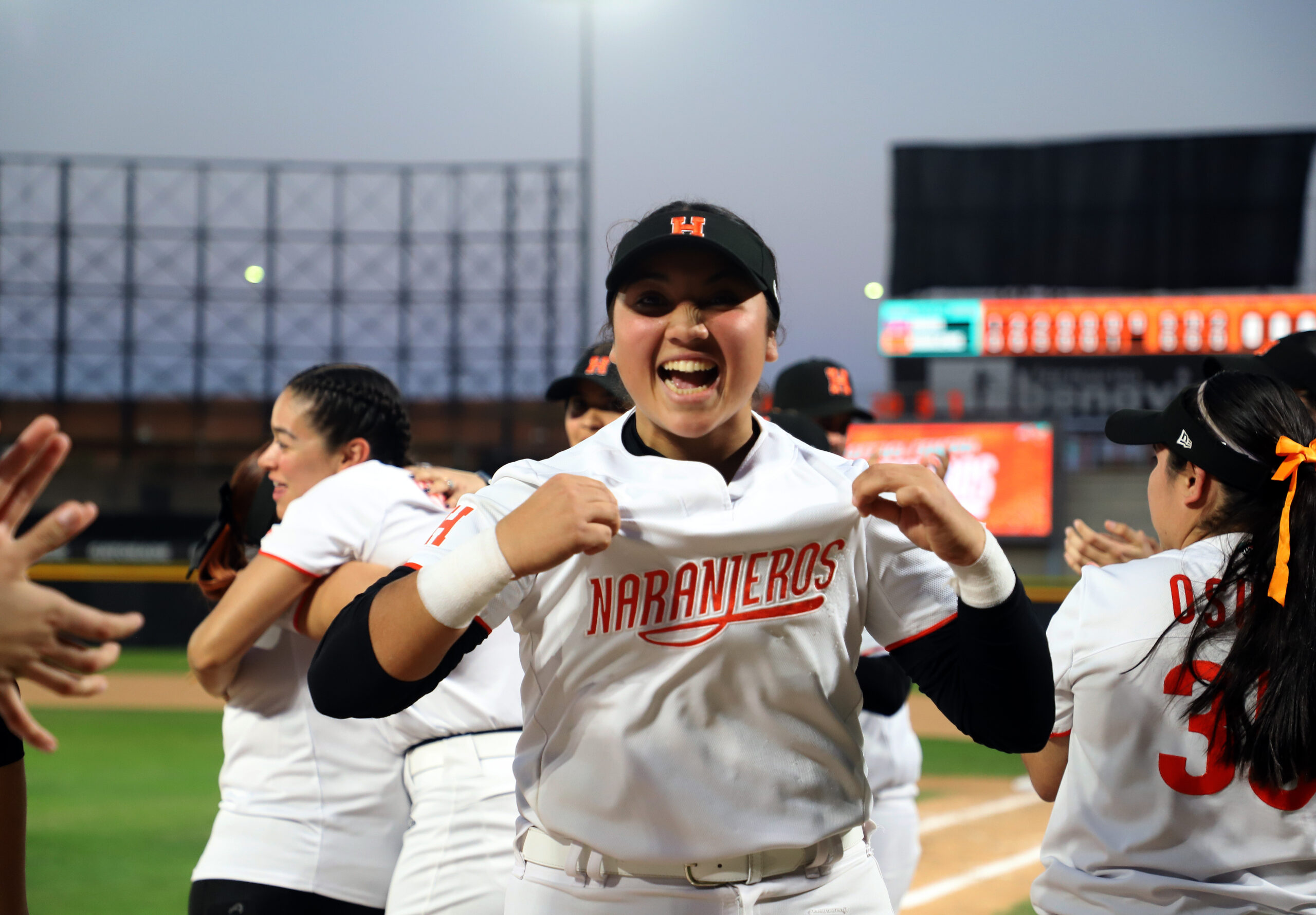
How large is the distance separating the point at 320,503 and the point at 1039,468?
17.3 m

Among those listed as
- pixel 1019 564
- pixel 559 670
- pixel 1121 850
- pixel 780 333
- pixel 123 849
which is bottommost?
pixel 1019 564

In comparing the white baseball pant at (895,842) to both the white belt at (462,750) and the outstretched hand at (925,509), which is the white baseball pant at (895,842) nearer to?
the white belt at (462,750)

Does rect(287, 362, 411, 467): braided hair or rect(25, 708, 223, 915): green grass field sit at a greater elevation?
rect(287, 362, 411, 467): braided hair

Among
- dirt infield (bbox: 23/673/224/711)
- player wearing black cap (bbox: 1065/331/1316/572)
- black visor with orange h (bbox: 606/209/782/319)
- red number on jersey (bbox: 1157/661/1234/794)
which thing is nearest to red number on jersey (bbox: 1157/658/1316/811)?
red number on jersey (bbox: 1157/661/1234/794)

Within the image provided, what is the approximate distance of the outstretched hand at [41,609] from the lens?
118 cm

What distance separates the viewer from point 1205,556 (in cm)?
191

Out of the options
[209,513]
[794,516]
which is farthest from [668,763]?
[209,513]

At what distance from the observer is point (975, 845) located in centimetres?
621

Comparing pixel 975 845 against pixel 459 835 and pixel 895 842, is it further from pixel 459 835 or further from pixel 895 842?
pixel 459 835

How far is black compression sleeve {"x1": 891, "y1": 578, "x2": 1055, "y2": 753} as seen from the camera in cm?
144

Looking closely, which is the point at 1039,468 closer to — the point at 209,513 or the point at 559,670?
the point at 209,513

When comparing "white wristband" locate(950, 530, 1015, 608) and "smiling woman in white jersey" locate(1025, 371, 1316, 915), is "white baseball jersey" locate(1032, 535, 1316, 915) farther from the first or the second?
"white wristband" locate(950, 530, 1015, 608)

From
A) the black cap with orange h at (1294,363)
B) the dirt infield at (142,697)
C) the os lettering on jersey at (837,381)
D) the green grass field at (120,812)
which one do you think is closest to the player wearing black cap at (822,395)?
the os lettering on jersey at (837,381)

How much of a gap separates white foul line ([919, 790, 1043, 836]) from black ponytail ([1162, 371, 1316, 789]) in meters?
5.01
